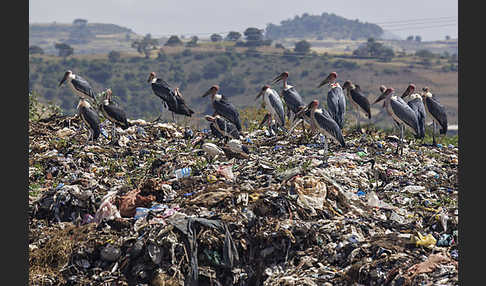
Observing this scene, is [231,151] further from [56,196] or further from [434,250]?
[434,250]

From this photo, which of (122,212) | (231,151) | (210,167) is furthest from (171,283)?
(231,151)

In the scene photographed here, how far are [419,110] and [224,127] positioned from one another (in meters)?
3.81

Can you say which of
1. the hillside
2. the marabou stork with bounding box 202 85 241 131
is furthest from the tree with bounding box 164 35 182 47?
the marabou stork with bounding box 202 85 241 131

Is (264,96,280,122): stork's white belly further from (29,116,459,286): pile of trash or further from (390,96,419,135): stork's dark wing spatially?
(390,96,419,135): stork's dark wing

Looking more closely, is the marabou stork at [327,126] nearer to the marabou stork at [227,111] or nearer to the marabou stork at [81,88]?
the marabou stork at [227,111]

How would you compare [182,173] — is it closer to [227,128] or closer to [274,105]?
[227,128]

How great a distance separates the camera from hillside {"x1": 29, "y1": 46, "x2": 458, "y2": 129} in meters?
74.2

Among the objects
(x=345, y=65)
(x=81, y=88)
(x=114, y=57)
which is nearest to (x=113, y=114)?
(x=81, y=88)

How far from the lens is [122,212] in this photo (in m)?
7.86

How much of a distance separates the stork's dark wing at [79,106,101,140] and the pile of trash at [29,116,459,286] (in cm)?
74

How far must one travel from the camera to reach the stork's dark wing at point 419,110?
438 inches

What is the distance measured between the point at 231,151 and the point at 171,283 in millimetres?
3397

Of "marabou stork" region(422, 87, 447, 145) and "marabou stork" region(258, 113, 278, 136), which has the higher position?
"marabou stork" region(422, 87, 447, 145)

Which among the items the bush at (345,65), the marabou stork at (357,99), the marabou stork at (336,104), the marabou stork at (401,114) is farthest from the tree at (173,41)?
the marabou stork at (401,114)
